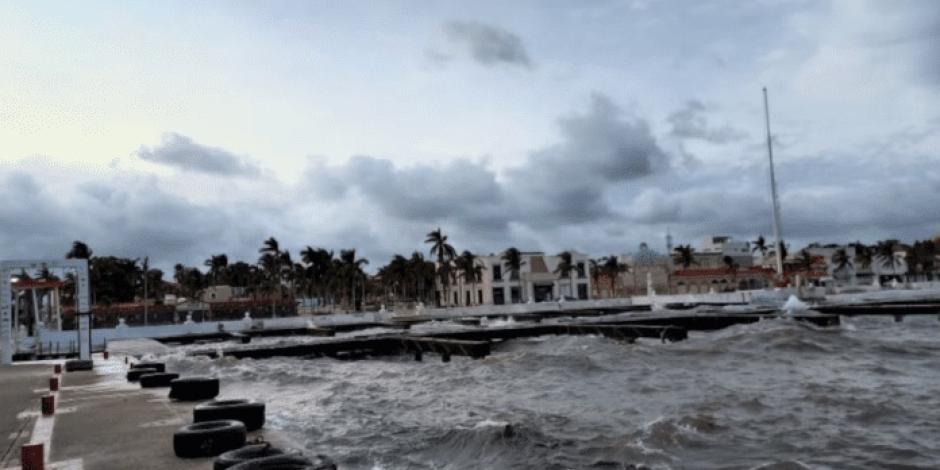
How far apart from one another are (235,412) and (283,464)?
4.37 meters

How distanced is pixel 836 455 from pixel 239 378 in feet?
71.9

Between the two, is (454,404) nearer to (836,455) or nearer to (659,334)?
(836,455)

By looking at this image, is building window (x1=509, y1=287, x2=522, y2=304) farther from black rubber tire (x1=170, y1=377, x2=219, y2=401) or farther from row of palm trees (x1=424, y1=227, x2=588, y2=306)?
black rubber tire (x1=170, y1=377, x2=219, y2=401)

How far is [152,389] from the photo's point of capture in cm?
1798

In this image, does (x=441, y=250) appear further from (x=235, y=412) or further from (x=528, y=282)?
(x=235, y=412)

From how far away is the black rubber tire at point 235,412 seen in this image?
38.4 ft

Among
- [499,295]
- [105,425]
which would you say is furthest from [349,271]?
[105,425]

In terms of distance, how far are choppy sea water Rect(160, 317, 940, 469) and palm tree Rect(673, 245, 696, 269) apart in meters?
102

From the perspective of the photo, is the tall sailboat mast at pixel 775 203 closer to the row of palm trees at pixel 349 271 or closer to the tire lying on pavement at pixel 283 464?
the row of palm trees at pixel 349 271

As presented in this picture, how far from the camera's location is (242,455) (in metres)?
8.62

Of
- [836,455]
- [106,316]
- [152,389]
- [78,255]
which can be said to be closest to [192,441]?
[152,389]

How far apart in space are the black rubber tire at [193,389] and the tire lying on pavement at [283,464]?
865cm

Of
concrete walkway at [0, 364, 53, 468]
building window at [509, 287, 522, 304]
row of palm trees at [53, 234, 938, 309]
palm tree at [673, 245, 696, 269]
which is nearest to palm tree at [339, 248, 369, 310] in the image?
row of palm trees at [53, 234, 938, 309]

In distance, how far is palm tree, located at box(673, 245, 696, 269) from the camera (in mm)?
133750
